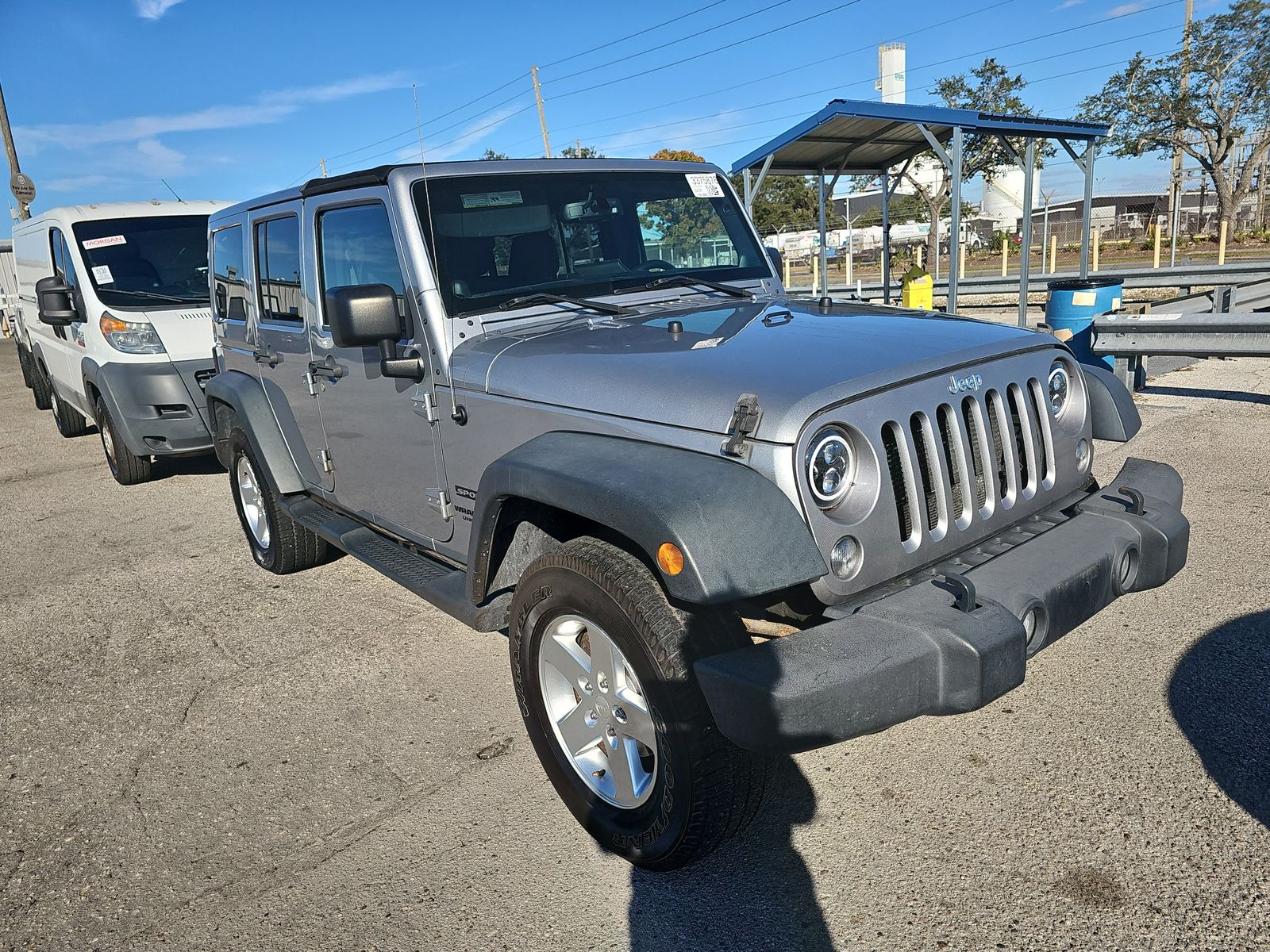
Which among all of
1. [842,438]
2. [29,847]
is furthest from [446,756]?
[842,438]

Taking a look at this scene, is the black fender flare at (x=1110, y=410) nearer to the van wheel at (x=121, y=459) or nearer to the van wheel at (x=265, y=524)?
the van wheel at (x=265, y=524)

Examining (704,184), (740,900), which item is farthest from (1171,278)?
(740,900)

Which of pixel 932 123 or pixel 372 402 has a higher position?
pixel 932 123

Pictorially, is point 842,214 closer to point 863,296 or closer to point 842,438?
point 863,296

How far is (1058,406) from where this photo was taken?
3271 mm

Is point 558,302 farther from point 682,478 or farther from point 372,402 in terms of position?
point 682,478

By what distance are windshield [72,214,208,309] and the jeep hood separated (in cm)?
594

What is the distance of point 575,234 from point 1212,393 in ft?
22.8

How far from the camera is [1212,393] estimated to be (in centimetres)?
832

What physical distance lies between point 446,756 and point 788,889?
1405mm

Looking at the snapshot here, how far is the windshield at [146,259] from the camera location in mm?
8094

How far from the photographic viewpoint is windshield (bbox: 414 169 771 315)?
11.8 feet

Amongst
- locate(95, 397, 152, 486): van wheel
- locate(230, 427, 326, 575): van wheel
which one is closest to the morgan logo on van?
locate(230, 427, 326, 575): van wheel

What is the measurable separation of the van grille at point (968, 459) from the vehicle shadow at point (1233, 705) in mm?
1012
